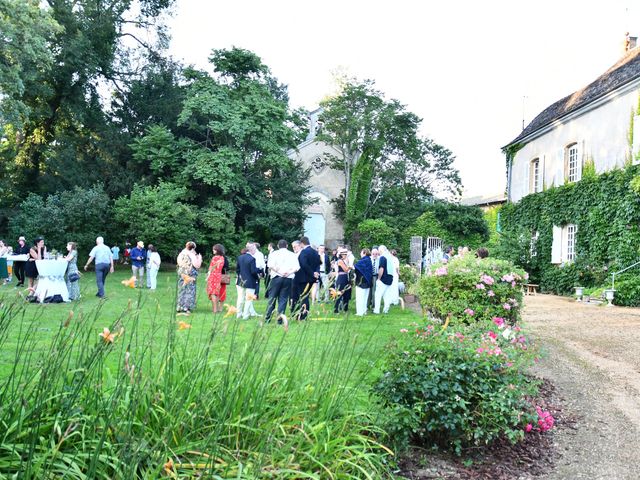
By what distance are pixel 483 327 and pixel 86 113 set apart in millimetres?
29021

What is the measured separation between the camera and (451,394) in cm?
431

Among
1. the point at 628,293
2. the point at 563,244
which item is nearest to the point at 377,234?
the point at 563,244

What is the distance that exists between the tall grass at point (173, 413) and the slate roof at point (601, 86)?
19.4 metres

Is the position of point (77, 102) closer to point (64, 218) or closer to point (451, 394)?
point (64, 218)

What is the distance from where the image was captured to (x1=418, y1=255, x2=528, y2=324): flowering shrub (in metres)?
9.09

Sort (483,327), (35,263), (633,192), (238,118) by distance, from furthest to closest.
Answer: (238,118) < (633,192) < (35,263) < (483,327)

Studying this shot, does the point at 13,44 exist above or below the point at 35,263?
above

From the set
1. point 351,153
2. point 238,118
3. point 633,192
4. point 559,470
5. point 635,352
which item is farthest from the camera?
point 351,153

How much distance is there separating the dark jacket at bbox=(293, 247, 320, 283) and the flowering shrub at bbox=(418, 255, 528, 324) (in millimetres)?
2822

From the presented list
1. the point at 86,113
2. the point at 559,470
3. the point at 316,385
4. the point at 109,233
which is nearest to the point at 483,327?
the point at 559,470

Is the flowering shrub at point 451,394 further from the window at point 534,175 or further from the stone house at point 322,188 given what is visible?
the stone house at point 322,188

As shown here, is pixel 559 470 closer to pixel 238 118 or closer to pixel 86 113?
pixel 238 118

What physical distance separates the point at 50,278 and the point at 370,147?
92.4 feet

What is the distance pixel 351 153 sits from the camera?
40312 mm
